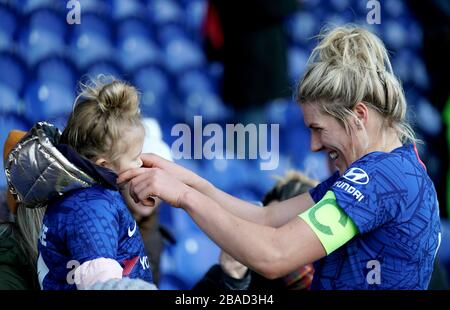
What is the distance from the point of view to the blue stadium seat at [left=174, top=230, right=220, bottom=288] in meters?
3.96

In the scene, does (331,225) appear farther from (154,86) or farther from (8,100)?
(154,86)

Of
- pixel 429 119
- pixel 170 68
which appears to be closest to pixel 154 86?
pixel 170 68

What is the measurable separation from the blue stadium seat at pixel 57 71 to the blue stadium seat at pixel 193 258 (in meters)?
1.00

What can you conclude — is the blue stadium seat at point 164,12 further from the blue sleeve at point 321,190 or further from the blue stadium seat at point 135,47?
the blue sleeve at point 321,190

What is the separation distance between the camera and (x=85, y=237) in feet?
6.45

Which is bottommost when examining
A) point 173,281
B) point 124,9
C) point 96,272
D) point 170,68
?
point 173,281

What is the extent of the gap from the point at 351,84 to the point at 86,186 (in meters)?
0.66

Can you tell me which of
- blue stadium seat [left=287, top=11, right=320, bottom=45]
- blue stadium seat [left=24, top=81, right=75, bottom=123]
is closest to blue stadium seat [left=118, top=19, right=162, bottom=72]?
blue stadium seat [left=24, top=81, right=75, bottom=123]

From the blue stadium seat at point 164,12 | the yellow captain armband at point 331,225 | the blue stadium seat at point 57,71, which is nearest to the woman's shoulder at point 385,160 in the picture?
the yellow captain armband at point 331,225

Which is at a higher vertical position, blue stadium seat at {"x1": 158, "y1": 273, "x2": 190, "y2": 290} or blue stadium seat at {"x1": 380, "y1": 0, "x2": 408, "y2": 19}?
blue stadium seat at {"x1": 380, "y1": 0, "x2": 408, "y2": 19}

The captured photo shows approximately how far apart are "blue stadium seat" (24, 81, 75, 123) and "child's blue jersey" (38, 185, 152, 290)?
202 centimetres

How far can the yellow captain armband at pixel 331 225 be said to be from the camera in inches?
74.3

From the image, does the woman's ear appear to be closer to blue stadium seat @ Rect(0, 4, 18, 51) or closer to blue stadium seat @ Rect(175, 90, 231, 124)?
blue stadium seat @ Rect(175, 90, 231, 124)
